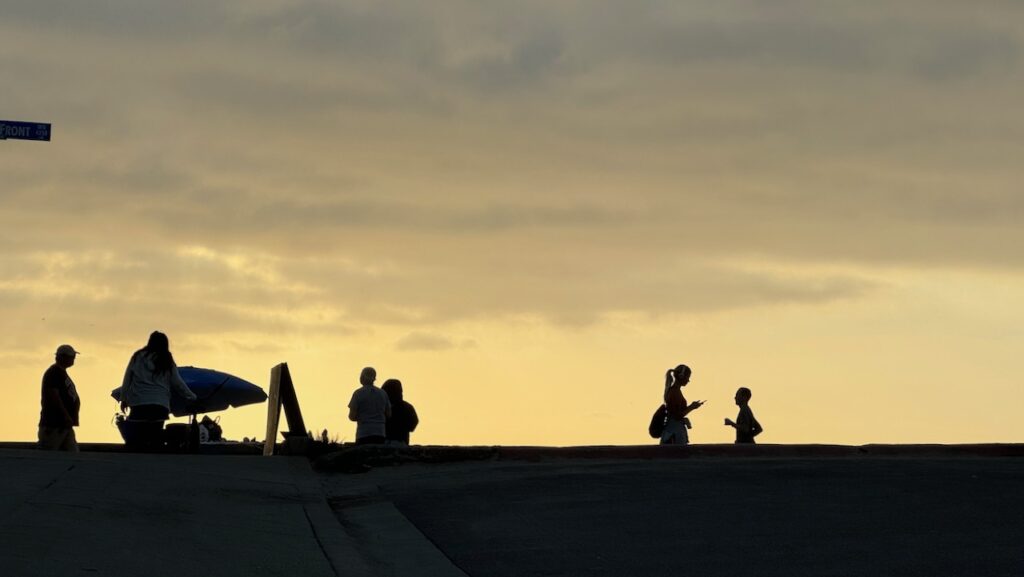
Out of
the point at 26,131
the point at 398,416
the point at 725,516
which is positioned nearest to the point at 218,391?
the point at 398,416

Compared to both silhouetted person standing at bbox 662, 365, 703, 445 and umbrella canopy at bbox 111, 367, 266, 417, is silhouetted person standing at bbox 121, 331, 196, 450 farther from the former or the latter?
umbrella canopy at bbox 111, 367, 266, 417

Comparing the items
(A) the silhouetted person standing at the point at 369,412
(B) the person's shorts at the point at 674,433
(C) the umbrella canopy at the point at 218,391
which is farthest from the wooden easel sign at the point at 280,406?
(C) the umbrella canopy at the point at 218,391

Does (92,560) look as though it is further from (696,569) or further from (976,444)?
(976,444)

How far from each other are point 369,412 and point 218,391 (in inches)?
424

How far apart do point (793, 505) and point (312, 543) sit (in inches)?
140

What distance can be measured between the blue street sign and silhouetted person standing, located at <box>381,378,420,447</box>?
4.64 m

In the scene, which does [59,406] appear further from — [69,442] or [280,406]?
[280,406]

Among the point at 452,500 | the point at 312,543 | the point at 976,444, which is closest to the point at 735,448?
the point at 976,444

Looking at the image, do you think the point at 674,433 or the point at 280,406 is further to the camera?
the point at 280,406

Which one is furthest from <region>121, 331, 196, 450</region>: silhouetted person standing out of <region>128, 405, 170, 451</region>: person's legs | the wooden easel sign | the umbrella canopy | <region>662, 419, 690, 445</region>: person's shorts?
the umbrella canopy

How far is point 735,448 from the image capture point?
1684 centimetres

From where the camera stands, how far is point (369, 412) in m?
17.4

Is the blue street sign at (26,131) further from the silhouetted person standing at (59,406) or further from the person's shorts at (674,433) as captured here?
the person's shorts at (674,433)

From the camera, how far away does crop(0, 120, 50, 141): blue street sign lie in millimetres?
16656
